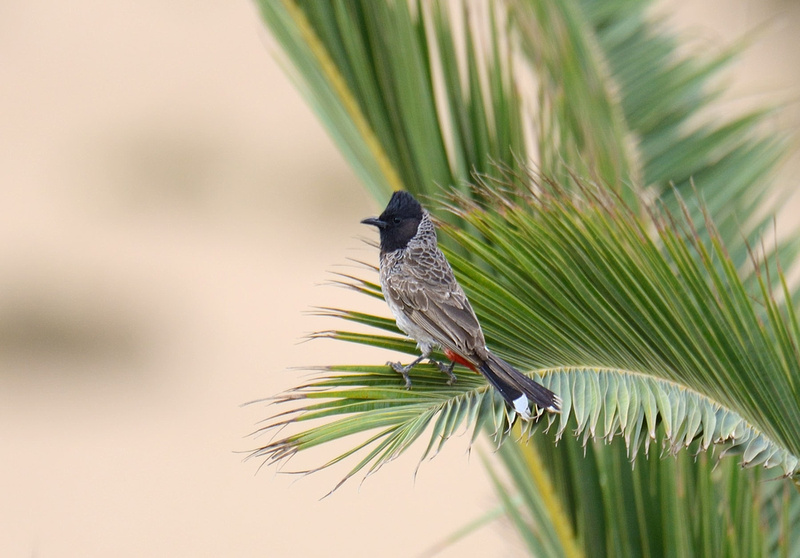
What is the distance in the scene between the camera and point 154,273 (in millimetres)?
7910

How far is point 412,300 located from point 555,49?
1070 millimetres

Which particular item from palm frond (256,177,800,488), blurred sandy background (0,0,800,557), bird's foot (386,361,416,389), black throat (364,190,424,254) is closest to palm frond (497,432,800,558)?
palm frond (256,177,800,488)

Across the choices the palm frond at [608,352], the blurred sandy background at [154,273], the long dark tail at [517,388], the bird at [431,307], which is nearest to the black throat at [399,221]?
the bird at [431,307]

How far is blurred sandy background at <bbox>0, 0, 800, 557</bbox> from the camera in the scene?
6598 millimetres

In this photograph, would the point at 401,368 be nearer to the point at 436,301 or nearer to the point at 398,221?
the point at 436,301

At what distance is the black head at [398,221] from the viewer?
183 centimetres

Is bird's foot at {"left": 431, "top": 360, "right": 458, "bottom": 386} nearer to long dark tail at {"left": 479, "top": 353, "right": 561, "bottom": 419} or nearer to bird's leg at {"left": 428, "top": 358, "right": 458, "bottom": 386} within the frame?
bird's leg at {"left": 428, "top": 358, "right": 458, "bottom": 386}

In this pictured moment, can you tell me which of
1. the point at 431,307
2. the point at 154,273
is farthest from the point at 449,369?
the point at 154,273

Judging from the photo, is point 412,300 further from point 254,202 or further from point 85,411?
A: point 254,202

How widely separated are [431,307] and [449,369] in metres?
0.11

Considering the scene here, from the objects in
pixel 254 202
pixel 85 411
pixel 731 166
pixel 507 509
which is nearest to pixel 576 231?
pixel 507 509

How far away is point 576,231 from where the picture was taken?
1508 mm

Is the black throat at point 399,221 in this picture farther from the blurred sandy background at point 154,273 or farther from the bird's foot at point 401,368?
the blurred sandy background at point 154,273

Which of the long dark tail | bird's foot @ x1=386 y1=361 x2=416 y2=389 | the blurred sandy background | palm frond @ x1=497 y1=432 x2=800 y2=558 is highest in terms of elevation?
the blurred sandy background
